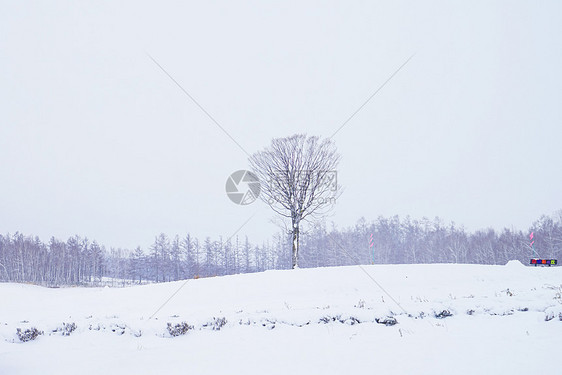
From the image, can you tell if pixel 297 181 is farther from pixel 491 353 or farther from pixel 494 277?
pixel 491 353

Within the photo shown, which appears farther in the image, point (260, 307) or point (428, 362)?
point (260, 307)

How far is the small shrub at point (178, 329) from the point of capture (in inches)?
277

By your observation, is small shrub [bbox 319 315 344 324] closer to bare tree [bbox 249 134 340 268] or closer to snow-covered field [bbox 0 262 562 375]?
snow-covered field [bbox 0 262 562 375]

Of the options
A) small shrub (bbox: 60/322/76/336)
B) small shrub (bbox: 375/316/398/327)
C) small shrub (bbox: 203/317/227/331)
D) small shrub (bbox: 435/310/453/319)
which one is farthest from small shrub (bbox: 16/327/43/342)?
small shrub (bbox: 435/310/453/319)

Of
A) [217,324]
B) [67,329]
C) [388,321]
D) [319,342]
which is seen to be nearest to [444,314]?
[388,321]

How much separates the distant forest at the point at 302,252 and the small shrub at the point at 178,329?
53543 millimetres

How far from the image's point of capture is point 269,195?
2244 cm

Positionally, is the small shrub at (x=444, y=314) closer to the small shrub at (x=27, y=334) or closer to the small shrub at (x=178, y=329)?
the small shrub at (x=178, y=329)

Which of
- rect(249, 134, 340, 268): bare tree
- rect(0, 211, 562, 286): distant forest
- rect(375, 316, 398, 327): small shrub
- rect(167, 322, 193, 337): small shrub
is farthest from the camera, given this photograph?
rect(0, 211, 562, 286): distant forest

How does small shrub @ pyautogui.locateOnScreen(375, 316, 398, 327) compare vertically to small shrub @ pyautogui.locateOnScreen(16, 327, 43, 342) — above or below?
below

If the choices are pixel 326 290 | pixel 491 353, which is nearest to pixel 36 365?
pixel 491 353

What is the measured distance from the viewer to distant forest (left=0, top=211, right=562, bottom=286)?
64.2 metres

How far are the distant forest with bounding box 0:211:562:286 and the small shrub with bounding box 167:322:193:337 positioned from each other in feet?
176

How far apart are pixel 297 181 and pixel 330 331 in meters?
15.5
